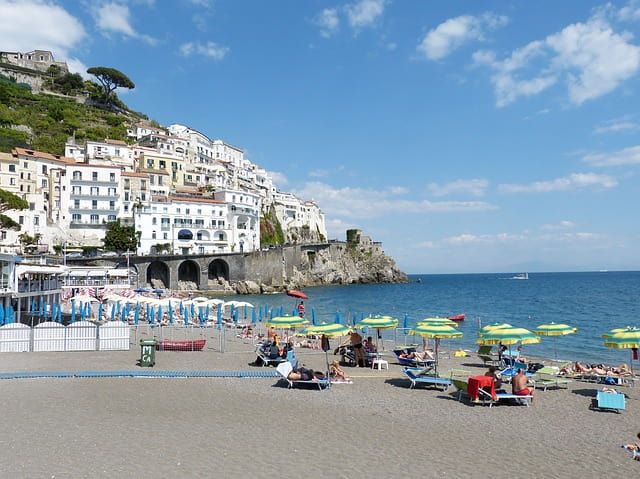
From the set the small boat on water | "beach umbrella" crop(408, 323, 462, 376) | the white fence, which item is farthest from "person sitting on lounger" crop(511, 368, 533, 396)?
the white fence

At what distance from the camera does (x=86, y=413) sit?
37.1 feet

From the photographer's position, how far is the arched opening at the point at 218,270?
256 feet

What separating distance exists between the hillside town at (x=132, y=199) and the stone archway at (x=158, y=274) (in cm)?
210

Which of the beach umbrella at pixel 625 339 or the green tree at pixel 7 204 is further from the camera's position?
the green tree at pixel 7 204

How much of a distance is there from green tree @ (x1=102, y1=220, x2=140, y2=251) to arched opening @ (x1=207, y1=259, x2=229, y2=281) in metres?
12.8

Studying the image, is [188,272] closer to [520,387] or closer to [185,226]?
[185,226]

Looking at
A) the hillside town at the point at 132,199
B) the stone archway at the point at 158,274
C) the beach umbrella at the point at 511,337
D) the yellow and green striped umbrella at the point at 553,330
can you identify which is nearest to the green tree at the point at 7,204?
the hillside town at the point at 132,199

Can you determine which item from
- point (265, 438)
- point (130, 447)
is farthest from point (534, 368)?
point (130, 447)

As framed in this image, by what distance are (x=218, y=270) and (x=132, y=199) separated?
1698cm

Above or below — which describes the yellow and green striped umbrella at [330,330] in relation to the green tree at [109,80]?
below

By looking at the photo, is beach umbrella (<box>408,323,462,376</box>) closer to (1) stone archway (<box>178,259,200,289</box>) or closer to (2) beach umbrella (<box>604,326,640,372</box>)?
(2) beach umbrella (<box>604,326,640,372</box>)

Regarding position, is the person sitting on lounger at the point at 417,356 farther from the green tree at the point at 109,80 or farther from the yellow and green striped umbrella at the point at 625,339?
the green tree at the point at 109,80

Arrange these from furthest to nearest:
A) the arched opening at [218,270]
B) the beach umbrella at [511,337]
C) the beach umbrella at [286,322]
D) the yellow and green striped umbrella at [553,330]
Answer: the arched opening at [218,270] < the yellow and green striped umbrella at [553,330] < the beach umbrella at [286,322] < the beach umbrella at [511,337]

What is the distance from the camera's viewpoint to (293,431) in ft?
33.6
